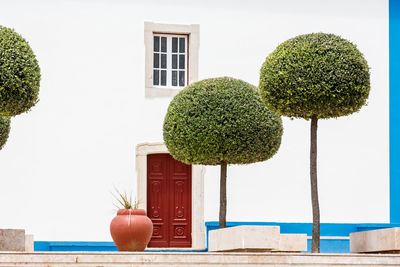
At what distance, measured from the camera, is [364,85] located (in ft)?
41.7

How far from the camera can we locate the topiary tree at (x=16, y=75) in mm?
12070

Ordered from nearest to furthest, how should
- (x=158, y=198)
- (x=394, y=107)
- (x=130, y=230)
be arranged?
(x=130, y=230) < (x=158, y=198) < (x=394, y=107)

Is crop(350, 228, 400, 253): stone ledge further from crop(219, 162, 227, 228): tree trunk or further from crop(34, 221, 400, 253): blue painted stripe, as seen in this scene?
crop(34, 221, 400, 253): blue painted stripe

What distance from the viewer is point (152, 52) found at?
1934 centimetres

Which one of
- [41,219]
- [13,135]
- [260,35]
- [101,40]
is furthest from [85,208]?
[260,35]

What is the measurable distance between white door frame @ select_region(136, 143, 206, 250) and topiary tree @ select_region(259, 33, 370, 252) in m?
6.38

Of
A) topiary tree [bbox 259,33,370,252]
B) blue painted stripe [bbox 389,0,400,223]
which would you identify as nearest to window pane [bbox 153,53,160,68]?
blue painted stripe [bbox 389,0,400,223]

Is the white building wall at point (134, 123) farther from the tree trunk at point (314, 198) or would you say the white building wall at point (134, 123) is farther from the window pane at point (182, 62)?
the tree trunk at point (314, 198)

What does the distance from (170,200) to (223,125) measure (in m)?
4.81

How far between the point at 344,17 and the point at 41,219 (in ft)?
28.7

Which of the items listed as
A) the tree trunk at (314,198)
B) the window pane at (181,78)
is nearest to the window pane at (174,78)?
the window pane at (181,78)

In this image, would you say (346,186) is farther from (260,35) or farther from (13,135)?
(13,135)

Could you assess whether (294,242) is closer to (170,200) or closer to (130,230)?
(130,230)

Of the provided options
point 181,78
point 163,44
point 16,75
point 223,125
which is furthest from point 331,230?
point 16,75
